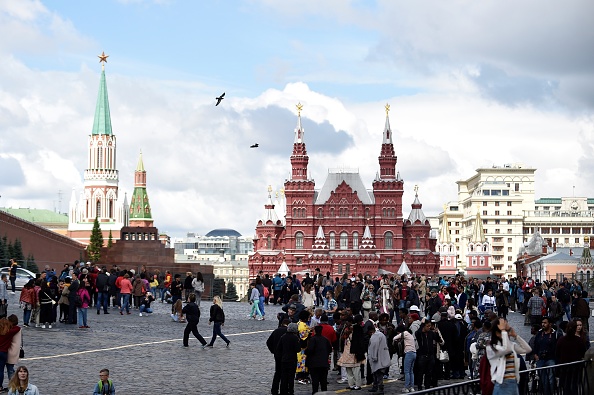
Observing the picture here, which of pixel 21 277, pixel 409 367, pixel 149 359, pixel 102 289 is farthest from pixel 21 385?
pixel 21 277


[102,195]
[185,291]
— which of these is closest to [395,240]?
[102,195]

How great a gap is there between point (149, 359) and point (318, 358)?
5913 mm

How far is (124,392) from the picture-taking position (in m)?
20.2

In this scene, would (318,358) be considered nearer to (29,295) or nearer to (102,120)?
(29,295)

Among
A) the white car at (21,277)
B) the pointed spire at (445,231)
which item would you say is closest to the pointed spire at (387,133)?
the pointed spire at (445,231)

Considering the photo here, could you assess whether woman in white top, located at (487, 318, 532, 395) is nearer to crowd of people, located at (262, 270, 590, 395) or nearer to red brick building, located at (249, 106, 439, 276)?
crowd of people, located at (262, 270, 590, 395)

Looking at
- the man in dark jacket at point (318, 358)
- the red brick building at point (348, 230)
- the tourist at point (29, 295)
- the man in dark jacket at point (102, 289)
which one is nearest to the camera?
the man in dark jacket at point (318, 358)

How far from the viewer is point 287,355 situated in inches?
763

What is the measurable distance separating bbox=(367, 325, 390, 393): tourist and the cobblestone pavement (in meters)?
0.56

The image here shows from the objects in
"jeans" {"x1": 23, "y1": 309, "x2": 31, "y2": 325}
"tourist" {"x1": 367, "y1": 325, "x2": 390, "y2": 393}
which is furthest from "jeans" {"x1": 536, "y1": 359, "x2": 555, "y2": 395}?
"jeans" {"x1": 23, "y1": 309, "x2": 31, "y2": 325}

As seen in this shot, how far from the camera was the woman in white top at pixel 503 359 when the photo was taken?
569 inches

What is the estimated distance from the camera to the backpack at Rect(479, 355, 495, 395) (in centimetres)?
1464

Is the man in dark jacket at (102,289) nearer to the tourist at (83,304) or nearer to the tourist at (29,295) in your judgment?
the tourist at (83,304)

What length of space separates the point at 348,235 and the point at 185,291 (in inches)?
3602
